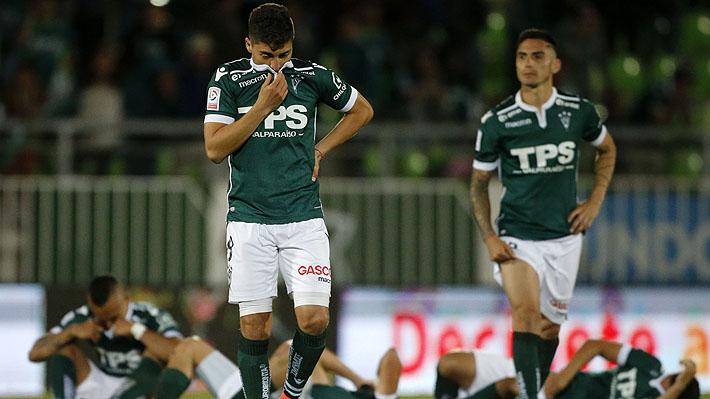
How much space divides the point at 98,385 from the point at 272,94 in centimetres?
322

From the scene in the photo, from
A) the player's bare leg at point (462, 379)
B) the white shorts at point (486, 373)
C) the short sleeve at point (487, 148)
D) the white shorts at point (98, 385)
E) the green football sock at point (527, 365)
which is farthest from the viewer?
the white shorts at point (98, 385)

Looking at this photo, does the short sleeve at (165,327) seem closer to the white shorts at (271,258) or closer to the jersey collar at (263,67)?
the white shorts at (271,258)

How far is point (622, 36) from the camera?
48.4 feet

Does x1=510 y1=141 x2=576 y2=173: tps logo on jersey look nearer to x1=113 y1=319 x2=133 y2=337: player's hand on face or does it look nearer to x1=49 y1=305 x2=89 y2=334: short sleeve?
x1=113 y1=319 x2=133 y2=337: player's hand on face

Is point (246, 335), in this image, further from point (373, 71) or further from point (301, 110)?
point (373, 71)

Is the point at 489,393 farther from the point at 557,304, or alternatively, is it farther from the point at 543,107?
the point at 543,107

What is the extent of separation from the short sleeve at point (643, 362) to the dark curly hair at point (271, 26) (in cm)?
330

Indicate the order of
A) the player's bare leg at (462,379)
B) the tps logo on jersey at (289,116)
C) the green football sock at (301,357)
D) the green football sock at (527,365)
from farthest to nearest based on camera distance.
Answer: the player's bare leg at (462,379), the green football sock at (527,365), the green football sock at (301,357), the tps logo on jersey at (289,116)

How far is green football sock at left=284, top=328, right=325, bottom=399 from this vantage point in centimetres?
593

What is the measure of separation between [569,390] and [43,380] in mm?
4529

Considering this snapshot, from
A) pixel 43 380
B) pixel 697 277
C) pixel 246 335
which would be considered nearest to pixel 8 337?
pixel 43 380

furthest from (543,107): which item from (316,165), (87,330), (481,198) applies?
(87,330)

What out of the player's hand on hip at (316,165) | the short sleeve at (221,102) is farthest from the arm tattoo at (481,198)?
the short sleeve at (221,102)

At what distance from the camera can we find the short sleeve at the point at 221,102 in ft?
19.2
